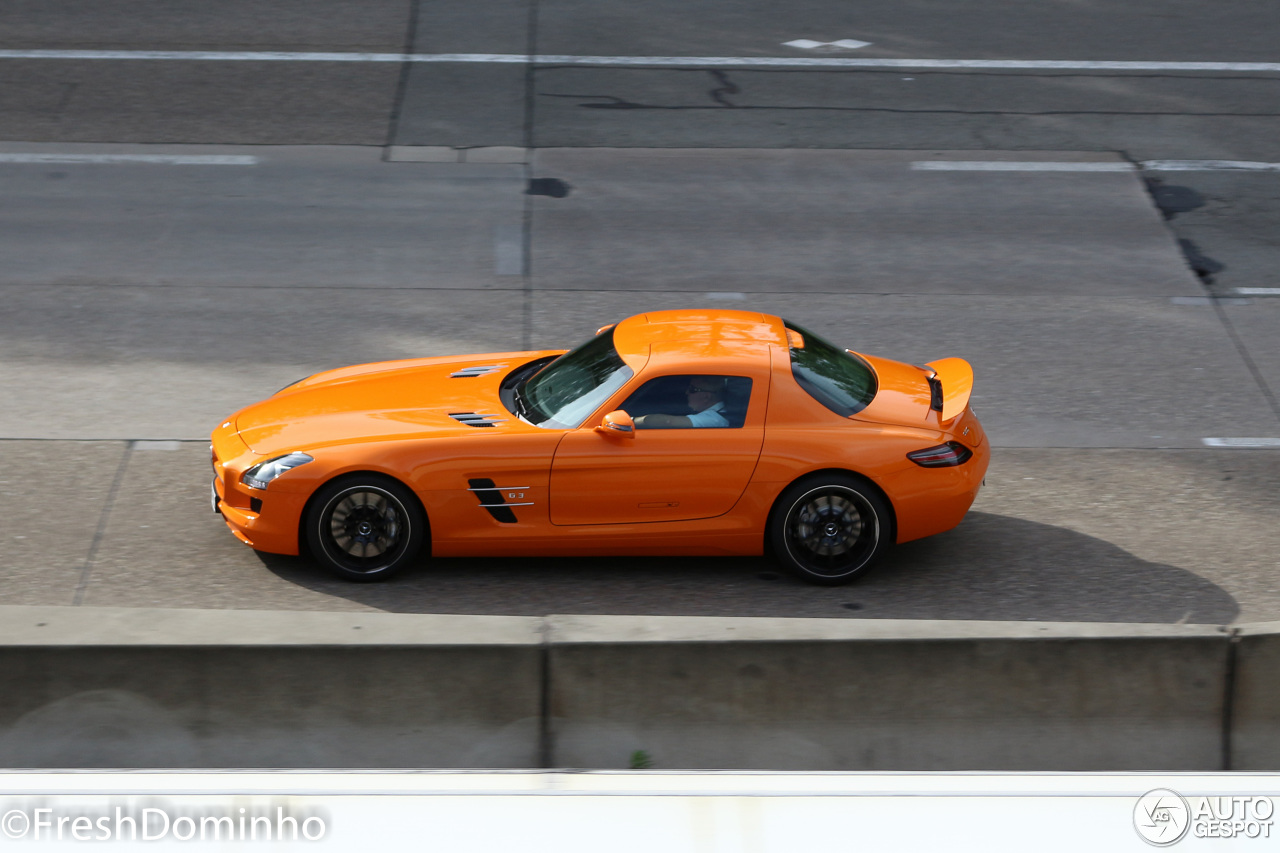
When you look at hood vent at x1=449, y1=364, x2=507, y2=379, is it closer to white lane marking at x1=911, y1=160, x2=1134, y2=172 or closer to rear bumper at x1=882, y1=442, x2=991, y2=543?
rear bumper at x1=882, y1=442, x2=991, y2=543

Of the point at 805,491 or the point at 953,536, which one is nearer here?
the point at 805,491

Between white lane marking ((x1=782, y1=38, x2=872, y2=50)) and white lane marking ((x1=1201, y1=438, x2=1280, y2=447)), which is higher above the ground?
white lane marking ((x1=782, y1=38, x2=872, y2=50))

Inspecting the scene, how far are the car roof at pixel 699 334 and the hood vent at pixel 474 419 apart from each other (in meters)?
0.77

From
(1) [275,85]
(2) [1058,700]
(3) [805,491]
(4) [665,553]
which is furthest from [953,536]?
(1) [275,85]

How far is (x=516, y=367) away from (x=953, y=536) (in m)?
2.70

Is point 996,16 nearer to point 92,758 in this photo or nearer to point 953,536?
point 953,536

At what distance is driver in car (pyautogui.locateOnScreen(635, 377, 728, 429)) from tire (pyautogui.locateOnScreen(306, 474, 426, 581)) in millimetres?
1265

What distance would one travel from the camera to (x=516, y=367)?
→ 7.79 m

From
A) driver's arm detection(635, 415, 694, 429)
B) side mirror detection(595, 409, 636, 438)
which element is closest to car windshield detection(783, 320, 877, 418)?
driver's arm detection(635, 415, 694, 429)

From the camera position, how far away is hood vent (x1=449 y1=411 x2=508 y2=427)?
6.87 metres

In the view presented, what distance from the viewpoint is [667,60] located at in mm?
17938

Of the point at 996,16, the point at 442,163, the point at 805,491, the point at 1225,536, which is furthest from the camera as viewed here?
the point at 996,16

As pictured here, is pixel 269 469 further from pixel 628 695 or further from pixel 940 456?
pixel 940 456

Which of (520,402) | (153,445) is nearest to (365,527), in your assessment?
(520,402)
